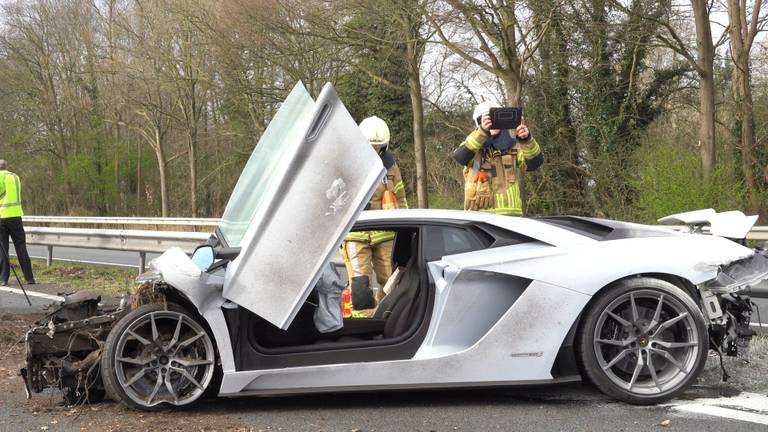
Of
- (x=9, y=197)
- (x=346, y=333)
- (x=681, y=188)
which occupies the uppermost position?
(x=9, y=197)

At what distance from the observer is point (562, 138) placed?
2288cm

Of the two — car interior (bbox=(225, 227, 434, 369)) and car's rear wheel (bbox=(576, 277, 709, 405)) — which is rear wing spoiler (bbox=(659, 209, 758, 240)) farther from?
car interior (bbox=(225, 227, 434, 369))

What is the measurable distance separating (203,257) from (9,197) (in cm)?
787

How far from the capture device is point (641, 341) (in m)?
4.31

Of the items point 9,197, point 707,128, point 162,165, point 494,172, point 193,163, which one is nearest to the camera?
point 494,172

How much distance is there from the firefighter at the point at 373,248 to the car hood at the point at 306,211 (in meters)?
1.34

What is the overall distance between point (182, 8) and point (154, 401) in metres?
22.1

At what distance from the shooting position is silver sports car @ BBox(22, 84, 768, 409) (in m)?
4.22

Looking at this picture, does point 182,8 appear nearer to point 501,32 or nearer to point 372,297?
point 501,32

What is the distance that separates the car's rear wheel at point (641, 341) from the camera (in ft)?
14.0

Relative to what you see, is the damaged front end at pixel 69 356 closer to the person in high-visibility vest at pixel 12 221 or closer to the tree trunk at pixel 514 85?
the person in high-visibility vest at pixel 12 221

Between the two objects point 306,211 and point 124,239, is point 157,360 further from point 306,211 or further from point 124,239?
point 124,239

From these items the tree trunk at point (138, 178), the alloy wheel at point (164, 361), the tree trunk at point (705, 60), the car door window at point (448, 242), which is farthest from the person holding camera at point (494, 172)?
the tree trunk at point (138, 178)

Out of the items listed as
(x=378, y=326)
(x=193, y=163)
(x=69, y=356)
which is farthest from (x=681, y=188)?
(x=193, y=163)
